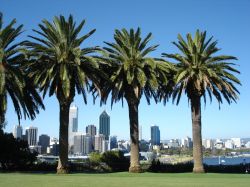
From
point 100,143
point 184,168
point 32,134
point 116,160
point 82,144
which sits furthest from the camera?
point 82,144

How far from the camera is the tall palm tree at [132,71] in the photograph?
36156 millimetres

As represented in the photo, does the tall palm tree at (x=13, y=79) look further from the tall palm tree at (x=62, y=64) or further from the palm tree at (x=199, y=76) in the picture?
the palm tree at (x=199, y=76)

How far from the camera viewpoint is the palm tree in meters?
37.0

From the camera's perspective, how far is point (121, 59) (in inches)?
1460

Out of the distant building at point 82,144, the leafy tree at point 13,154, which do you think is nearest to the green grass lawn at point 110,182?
the leafy tree at point 13,154

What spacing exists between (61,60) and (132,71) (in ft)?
21.6

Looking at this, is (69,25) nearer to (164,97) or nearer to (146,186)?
(164,97)

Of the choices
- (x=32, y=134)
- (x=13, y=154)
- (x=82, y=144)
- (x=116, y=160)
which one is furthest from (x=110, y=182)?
(x=82, y=144)

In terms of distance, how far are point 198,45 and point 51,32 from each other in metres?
14.0

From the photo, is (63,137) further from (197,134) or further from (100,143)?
(100,143)

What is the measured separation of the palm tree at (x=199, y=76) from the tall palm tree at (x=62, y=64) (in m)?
8.58

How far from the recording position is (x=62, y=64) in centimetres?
3359

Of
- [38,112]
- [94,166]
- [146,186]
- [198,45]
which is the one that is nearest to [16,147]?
[38,112]

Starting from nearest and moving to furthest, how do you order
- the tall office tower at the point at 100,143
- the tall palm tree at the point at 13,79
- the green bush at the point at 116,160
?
the tall palm tree at the point at 13,79, the green bush at the point at 116,160, the tall office tower at the point at 100,143
